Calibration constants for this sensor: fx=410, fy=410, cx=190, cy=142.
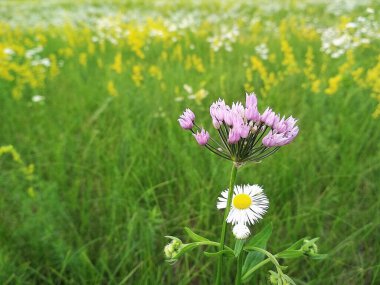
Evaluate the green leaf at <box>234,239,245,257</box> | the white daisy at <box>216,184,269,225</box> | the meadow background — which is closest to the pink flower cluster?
the white daisy at <box>216,184,269,225</box>

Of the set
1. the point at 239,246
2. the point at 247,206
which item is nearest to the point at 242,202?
the point at 247,206

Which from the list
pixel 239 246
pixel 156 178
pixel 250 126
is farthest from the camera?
pixel 156 178

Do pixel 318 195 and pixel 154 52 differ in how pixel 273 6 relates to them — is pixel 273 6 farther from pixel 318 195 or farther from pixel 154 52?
pixel 318 195

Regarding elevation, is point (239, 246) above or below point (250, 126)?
below

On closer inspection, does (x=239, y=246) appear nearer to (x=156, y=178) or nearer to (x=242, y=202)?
(x=242, y=202)

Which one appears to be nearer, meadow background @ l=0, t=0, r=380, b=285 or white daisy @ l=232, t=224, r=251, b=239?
white daisy @ l=232, t=224, r=251, b=239

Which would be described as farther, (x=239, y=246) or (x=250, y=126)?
(x=239, y=246)

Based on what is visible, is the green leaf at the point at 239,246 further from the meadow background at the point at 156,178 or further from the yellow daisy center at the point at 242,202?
the meadow background at the point at 156,178

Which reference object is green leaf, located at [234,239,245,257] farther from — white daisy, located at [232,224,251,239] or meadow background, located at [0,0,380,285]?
meadow background, located at [0,0,380,285]

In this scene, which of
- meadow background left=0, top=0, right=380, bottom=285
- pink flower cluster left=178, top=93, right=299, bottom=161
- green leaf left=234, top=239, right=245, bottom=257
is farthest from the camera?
meadow background left=0, top=0, right=380, bottom=285

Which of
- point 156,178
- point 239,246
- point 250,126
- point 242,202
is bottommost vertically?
point 156,178

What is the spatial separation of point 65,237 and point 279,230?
3.45 ft

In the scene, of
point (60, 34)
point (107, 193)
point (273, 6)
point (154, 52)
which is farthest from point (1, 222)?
point (273, 6)

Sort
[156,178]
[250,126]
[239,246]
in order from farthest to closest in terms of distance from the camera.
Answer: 1. [156,178]
2. [239,246]
3. [250,126]
